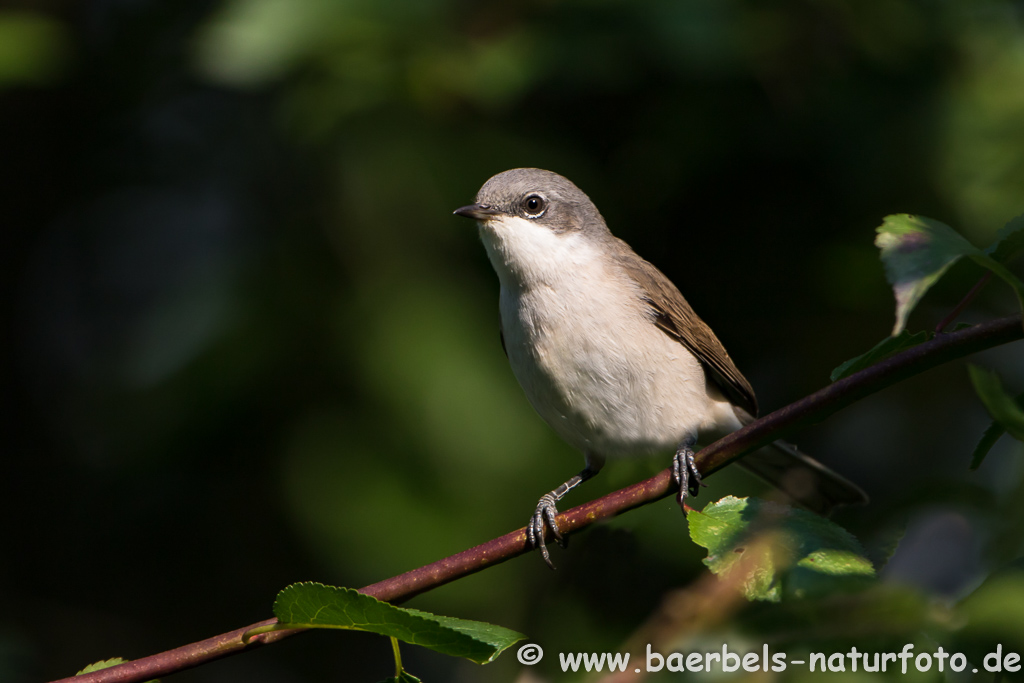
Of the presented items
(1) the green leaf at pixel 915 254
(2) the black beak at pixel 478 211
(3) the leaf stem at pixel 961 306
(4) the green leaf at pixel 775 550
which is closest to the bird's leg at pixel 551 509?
(4) the green leaf at pixel 775 550

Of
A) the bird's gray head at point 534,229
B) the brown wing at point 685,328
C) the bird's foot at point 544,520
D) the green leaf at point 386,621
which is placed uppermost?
the bird's gray head at point 534,229

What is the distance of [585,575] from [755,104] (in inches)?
114

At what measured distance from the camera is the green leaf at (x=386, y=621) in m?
1.38

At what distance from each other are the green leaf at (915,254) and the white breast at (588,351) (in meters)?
1.98

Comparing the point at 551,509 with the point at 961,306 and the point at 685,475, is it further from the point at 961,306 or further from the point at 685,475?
the point at 961,306

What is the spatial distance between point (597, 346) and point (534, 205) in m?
0.80

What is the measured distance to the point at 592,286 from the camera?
3.46 metres

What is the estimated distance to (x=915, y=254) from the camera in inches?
49.3

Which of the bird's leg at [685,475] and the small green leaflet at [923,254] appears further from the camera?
the bird's leg at [685,475]

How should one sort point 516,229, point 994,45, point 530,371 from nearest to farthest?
point 530,371 < point 516,229 < point 994,45

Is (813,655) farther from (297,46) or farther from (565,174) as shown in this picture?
(565,174)

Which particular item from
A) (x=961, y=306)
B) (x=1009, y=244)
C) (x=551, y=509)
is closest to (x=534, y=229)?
(x=551, y=509)

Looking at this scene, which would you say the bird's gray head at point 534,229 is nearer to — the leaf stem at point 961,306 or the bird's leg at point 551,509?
the bird's leg at point 551,509

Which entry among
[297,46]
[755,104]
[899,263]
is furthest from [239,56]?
[899,263]
